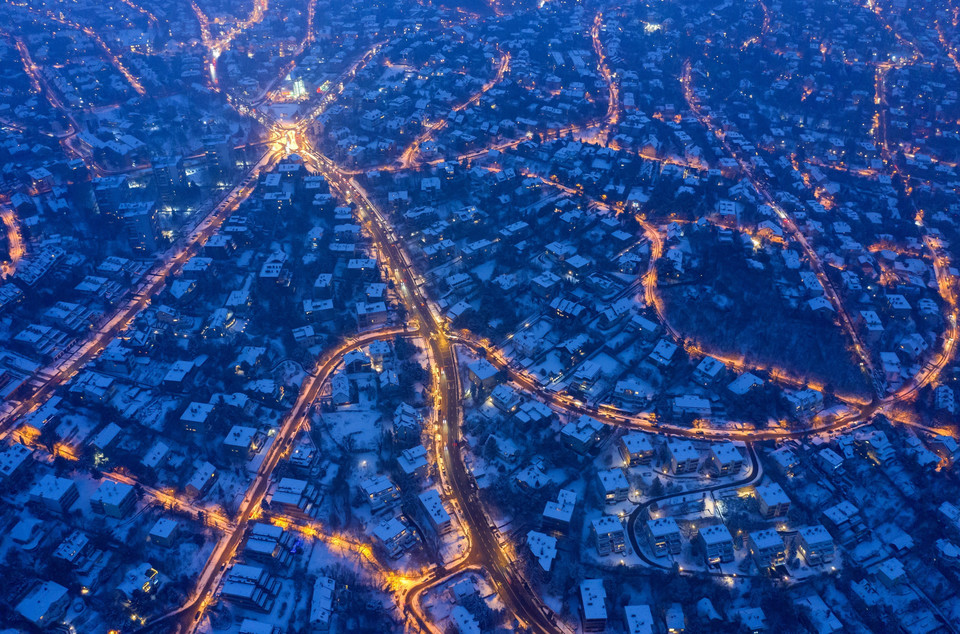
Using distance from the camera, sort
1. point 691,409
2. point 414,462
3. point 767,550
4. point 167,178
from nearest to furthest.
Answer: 1. point 767,550
2. point 414,462
3. point 691,409
4. point 167,178

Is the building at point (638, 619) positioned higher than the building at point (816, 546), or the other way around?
the building at point (816, 546)

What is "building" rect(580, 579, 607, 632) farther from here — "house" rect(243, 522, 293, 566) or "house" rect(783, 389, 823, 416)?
"house" rect(783, 389, 823, 416)

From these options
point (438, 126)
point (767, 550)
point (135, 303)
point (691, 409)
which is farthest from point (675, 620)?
point (438, 126)

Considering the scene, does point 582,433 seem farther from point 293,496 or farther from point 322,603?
point 293,496

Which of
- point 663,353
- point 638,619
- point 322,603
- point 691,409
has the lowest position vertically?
point 322,603

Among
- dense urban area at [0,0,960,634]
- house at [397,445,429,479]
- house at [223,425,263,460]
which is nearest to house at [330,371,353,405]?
dense urban area at [0,0,960,634]

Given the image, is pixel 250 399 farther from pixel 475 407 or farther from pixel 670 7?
pixel 670 7

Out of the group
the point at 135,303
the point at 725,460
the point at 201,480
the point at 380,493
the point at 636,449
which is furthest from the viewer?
the point at 135,303

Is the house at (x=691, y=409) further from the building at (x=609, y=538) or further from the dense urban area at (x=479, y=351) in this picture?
the building at (x=609, y=538)

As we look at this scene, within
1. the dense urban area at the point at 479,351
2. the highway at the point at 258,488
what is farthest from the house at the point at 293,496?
the highway at the point at 258,488
